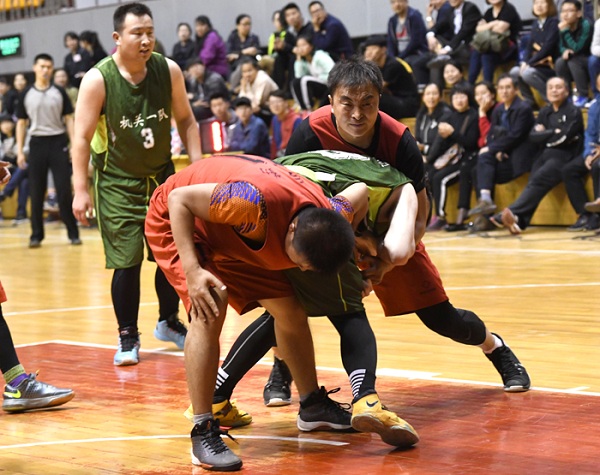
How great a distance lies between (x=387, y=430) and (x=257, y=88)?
11.1 metres

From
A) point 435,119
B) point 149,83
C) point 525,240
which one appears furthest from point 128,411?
point 435,119

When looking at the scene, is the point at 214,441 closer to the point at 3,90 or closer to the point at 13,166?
the point at 13,166

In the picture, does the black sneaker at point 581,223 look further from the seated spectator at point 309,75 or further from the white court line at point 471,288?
the seated spectator at point 309,75

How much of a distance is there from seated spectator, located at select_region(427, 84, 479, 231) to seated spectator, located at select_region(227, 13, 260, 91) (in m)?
4.34

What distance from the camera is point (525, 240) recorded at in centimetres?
1062

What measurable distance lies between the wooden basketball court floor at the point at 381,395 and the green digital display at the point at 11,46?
43.8ft

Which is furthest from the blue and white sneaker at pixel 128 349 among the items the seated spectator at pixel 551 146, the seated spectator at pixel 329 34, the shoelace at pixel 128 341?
the seated spectator at pixel 329 34

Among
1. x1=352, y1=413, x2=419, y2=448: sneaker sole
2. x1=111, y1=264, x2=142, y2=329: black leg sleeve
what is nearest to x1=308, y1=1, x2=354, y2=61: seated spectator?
x1=111, y1=264, x2=142, y2=329: black leg sleeve

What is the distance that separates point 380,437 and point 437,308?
77 cm

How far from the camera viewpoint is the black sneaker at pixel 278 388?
466 centimetres

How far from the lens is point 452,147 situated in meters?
12.1

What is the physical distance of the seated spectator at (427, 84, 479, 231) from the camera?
11883mm

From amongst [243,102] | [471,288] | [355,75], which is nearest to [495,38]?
[243,102]

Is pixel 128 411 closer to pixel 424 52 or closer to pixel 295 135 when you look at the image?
pixel 295 135
